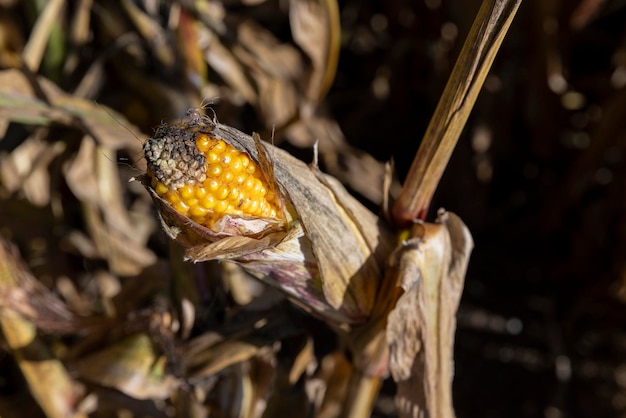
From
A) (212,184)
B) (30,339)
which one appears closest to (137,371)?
(30,339)

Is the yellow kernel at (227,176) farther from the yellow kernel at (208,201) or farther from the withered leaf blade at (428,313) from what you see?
the withered leaf blade at (428,313)

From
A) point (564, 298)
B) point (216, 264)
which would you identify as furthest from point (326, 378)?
point (564, 298)

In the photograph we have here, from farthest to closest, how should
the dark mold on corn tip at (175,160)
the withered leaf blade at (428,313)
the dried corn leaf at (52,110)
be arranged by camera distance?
the dried corn leaf at (52,110)
the withered leaf blade at (428,313)
the dark mold on corn tip at (175,160)

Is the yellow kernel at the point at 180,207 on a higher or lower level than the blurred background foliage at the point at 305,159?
higher

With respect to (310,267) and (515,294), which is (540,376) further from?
(310,267)

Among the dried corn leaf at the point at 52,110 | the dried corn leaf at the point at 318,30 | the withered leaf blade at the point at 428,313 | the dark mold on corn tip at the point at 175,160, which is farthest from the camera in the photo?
the dried corn leaf at the point at 318,30

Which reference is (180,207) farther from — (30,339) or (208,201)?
(30,339)

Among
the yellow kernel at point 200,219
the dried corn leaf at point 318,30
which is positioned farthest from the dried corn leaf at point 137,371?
the dried corn leaf at point 318,30

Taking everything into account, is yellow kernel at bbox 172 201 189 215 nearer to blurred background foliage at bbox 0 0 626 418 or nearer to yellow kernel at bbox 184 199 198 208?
yellow kernel at bbox 184 199 198 208
